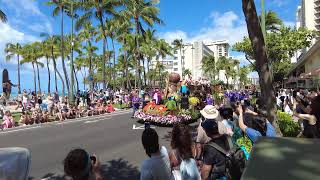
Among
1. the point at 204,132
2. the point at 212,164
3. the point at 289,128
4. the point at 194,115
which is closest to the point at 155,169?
the point at 212,164

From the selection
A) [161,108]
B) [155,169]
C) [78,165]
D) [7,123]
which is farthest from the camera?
[7,123]

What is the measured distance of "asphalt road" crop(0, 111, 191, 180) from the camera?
9805 millimetres

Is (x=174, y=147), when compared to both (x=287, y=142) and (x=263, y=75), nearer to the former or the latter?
(x=287, y=142)

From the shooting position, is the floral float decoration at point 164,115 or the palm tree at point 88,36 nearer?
the floral float decoration at point 164,115

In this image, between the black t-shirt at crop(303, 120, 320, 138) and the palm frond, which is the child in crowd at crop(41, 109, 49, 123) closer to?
the black t-shirt at crop(303, 120, 320, 138)

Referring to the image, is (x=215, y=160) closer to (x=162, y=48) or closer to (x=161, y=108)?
(x=161, y=108)

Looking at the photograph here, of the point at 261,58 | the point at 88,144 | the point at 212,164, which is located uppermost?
the point at 261,58

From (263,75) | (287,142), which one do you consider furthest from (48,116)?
(287,142)

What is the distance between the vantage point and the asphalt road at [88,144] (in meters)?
9.80

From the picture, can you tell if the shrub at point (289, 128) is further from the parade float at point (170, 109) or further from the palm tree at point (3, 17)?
the palm tree at point (3, 17)

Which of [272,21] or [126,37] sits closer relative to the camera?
[272,21]

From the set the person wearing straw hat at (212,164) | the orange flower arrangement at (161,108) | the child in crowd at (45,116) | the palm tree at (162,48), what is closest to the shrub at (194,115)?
the orange flower arrangement at (161,108)

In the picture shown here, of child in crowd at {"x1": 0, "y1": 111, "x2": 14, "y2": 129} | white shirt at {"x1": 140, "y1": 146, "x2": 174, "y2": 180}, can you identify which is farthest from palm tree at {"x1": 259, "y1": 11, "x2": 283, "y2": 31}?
white shirt at {"x1": 140, "y1": 146, "x2": 174, "y2": 180}

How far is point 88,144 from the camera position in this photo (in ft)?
44.7
